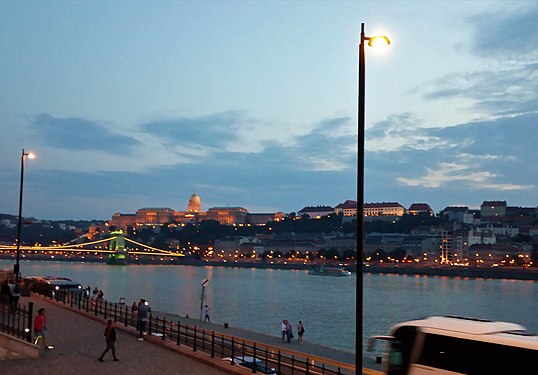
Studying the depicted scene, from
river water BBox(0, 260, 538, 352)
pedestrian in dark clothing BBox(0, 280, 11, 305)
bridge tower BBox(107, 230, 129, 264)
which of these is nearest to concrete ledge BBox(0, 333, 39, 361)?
pedestrian in dark clothing BBox(0, 280, 11, 305)

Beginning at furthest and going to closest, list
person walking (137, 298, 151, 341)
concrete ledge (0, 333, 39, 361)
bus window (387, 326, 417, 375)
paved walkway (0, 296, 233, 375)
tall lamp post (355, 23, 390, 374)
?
person walking (137, 298, 151, 341) → concrete ledge (0, 333, 39, 361) → paved walkway (0, 296, 233, 375) → bus window (387, 326, 417, 375) → tall lamp post (355, 23, 390, 374)

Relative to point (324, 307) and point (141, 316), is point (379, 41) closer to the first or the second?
point (141, 316)

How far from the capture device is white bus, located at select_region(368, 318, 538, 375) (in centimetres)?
880

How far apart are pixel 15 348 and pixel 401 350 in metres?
8.27

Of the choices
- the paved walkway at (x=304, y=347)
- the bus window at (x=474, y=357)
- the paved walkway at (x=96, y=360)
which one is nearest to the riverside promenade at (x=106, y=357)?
the paved walkway at (x=96, y=360)

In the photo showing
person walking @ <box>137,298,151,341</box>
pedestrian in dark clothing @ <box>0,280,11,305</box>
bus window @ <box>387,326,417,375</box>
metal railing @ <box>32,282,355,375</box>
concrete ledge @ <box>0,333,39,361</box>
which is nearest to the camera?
bus window @ <box>387,326,417,375</box>

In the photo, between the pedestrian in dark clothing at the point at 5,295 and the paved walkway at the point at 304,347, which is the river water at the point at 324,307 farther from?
the pedestrian in dark clothing at the point at 5,295

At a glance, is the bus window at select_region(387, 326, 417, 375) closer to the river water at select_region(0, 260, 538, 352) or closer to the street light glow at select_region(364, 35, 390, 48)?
the street light glow at select_region(364, 35, 390, 48)

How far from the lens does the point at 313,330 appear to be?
4409cm

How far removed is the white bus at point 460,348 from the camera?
8.80m

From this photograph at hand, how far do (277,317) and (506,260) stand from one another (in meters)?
133

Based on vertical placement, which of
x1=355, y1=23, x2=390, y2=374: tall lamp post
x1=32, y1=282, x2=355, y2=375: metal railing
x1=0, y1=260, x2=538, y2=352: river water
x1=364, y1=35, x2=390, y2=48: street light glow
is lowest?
x1=0, y1=260, x2=538, y2=352: river water

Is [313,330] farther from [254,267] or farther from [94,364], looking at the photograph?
[254,267]

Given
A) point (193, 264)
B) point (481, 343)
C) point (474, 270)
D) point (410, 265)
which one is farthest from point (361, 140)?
point (193, 264)
